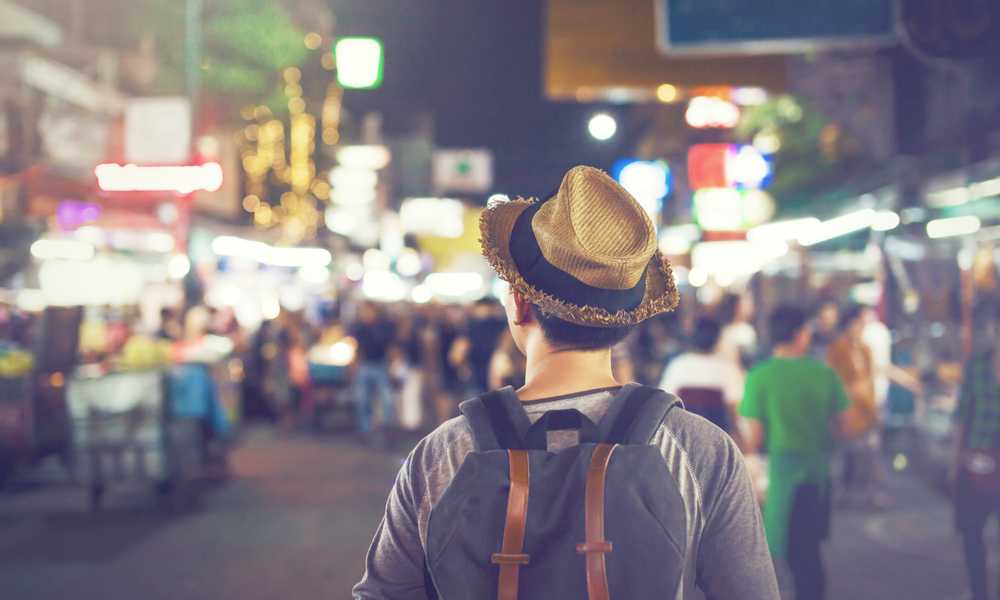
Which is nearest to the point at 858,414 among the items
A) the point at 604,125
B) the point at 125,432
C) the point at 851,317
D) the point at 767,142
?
the point at 851,317

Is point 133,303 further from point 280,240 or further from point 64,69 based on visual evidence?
point 280,240

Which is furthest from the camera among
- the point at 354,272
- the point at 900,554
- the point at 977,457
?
the point at 354,272

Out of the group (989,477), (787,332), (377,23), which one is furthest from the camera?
(377,23)

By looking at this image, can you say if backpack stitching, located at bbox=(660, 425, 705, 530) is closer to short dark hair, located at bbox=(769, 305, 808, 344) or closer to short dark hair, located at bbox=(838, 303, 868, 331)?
short dark hair, located at bbox=(769, 305, 808, 344)

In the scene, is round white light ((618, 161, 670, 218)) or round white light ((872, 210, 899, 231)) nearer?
round white light ((872, 210, 899, 231))

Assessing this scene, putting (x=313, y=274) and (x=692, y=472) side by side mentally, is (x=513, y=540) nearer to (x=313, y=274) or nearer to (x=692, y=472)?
(x=692, y=472)

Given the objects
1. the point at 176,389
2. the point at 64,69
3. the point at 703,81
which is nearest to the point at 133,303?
the point at 64,69

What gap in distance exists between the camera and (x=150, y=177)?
12.2 metres

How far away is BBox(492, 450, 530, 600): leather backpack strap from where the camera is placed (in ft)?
4.36

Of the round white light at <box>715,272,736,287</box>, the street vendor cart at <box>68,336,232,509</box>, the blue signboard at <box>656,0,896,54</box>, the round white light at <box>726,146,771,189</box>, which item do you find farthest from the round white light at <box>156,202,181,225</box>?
the blue signboard at <box>656,0,896,54</box>

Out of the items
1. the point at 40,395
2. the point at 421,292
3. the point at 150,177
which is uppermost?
the point at 150,177

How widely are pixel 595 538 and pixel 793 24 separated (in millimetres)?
6605

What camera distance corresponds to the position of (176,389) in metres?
8.14

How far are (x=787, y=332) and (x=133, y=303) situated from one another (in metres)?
13.1
